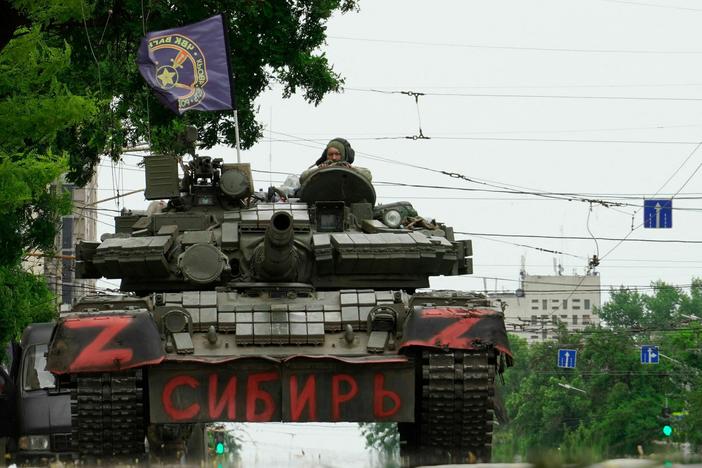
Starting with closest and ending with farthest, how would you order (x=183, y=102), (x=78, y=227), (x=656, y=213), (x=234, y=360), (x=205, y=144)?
(x=234, y=360) < (x=183, y=102) < (x=205, y=144) < (x=656, y=213) < (x=78, y=227)

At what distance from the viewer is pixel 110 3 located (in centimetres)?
2458

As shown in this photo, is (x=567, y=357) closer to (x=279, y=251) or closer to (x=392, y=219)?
(x=392, y=219)

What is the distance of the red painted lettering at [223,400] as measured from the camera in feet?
48.7

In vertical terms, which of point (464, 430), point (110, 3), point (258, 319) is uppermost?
point (110, 3)

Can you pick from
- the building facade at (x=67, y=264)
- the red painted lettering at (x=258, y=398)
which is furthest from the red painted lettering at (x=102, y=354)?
the building facade at (x=67, y=264)

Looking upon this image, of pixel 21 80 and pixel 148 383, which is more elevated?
pixel 21 80

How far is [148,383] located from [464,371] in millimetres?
2823

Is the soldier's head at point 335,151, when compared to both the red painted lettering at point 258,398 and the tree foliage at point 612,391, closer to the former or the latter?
the red painted lettering at point 258,398

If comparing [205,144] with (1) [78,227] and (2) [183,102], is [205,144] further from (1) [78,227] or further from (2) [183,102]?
(1) [78,227]

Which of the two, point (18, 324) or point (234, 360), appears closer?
point (234, 360)

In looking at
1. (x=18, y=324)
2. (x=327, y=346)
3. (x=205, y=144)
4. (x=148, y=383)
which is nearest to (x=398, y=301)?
(x=327, y=346)

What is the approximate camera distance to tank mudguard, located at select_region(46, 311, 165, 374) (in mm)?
14328

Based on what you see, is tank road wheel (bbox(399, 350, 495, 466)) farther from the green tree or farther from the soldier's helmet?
the soldier's helmet

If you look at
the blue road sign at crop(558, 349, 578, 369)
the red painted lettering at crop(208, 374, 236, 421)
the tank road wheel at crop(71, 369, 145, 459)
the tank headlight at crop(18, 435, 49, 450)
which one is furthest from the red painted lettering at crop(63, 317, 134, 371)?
the blue road sign at crop(558, 349, 578, 369)
